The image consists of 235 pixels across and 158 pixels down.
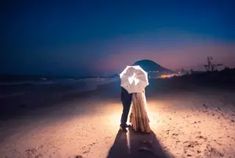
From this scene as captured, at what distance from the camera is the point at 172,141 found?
876 centimetres

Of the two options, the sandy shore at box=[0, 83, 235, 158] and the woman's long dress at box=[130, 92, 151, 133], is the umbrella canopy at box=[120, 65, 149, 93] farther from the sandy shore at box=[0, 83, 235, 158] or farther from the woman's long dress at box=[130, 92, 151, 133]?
the sandy shore at box=[0, 83, 235, 158]

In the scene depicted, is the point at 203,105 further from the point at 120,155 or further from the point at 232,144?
the point at 120,155

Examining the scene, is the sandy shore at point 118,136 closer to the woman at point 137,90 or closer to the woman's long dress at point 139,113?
the woman's long dress at point 139,113

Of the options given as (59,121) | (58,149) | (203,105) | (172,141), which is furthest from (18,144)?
(203,105)

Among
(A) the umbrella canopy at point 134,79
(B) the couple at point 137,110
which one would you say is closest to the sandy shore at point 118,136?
(B) the couple at point 137,110

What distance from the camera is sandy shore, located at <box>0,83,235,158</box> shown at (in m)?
8.03

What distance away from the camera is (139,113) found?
30.5ft

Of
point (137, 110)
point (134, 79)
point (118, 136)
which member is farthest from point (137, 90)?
point (118, 136)

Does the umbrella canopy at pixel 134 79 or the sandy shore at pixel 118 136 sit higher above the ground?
the umbrella canopy at pixel 134 79

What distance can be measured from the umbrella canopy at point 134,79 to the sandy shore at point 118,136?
1.58 metres

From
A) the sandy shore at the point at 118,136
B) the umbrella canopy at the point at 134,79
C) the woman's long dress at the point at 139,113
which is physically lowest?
the sandy shore at the point at 118,136

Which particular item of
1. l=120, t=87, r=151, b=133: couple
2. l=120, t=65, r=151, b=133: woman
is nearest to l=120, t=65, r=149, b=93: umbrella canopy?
l=120, t=65, r=151, b=133: woman

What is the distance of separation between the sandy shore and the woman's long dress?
0.31m

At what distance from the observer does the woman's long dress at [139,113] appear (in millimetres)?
9305
